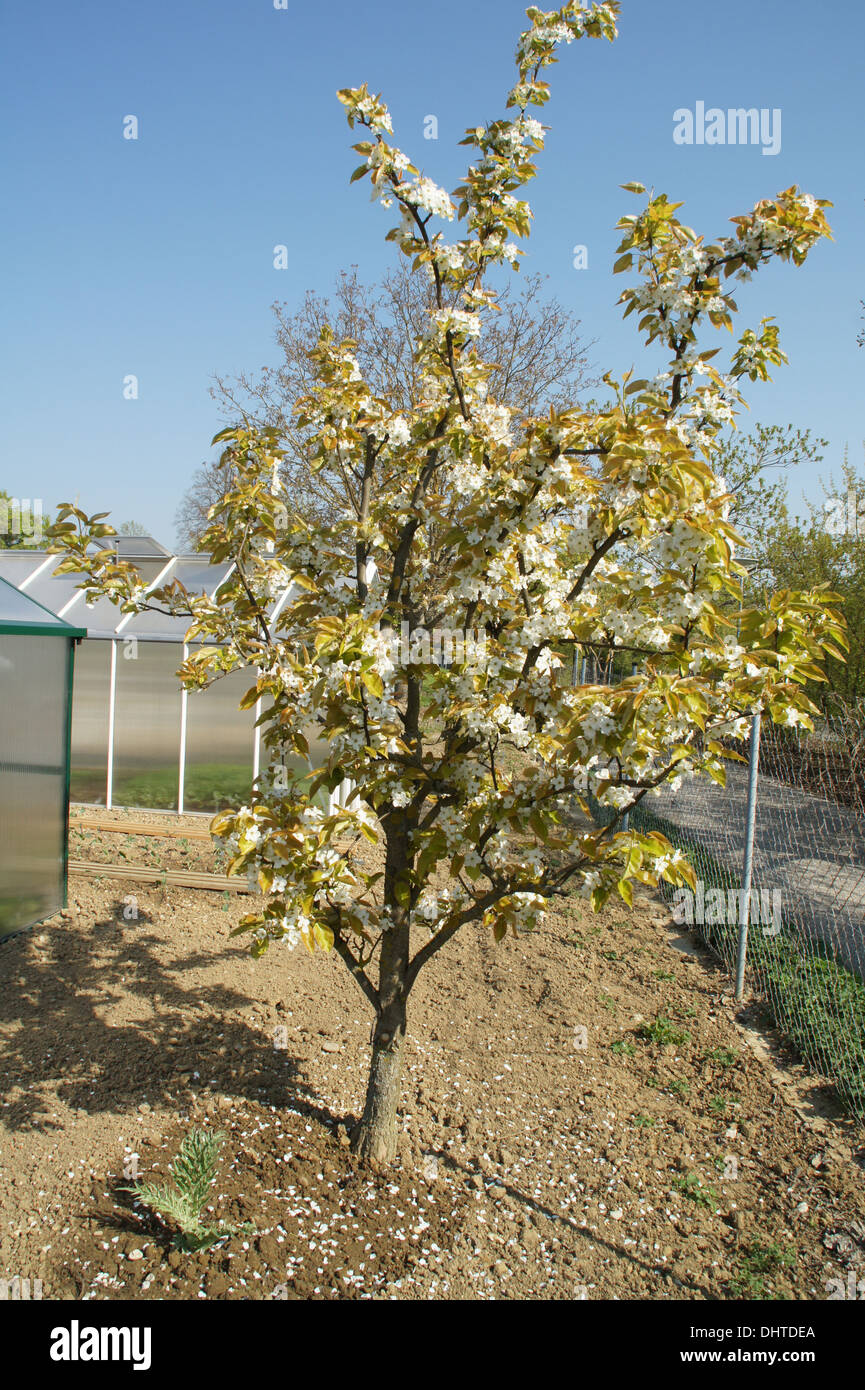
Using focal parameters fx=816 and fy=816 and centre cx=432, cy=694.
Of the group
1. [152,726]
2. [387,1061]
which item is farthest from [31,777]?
[387,1061]

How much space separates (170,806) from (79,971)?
3.63m

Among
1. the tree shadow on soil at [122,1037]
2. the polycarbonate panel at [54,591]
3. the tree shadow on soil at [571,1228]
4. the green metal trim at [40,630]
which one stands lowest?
the tree shadow on soil at [571,1228]

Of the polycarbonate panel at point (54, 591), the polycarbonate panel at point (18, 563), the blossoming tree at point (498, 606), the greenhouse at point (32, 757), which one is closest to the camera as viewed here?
the blossoming tree at point (498, 606)

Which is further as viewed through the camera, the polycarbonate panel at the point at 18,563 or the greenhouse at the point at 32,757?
the polycarbonate panel at the point at 18,563

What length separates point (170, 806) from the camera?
8180 millimetres

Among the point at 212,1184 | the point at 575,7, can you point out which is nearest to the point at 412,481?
the point at 575,7

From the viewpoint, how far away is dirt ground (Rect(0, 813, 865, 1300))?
2.67 metres

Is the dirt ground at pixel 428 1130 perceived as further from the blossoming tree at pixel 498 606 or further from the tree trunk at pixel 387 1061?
the blossoming tree at pixel 498 606

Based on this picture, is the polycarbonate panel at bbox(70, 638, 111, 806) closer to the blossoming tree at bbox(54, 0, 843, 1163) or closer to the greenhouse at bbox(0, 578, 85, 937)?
the greenhouse at bbox(0, 578, 85, 937)

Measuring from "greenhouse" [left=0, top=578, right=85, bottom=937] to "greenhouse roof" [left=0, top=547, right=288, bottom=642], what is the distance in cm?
236

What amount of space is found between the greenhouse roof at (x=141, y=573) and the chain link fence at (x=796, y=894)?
476 cm

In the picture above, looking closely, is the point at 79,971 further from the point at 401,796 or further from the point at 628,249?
the point at 628,249

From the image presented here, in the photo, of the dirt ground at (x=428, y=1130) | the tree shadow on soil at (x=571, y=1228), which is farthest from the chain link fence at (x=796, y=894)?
the tree shadow on soil at (x=571, y=1228)

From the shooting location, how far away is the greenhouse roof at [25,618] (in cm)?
511
